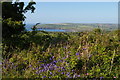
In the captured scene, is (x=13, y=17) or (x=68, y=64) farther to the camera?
(x=13, y=17)

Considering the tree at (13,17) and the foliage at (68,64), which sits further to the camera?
the tree at (13,17)

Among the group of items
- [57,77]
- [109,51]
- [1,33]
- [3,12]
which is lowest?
[57,77]

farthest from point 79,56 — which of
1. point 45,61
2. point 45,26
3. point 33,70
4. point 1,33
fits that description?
point 45,26

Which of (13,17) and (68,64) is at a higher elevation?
(13,17)

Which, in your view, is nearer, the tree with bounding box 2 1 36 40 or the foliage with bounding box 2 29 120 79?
the foliage with bounding box 2 29 120 79

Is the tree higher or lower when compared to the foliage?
higher

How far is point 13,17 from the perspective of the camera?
9.49 m

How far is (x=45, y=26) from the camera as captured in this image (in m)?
11.6

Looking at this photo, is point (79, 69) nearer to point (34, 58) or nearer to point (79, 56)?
point (79, 56)

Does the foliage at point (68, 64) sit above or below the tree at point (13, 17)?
below

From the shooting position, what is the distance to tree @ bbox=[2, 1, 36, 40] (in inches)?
343

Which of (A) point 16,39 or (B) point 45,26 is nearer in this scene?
(A) point 16,39

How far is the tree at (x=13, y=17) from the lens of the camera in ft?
28.6

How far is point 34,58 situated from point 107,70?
7.59 feet
